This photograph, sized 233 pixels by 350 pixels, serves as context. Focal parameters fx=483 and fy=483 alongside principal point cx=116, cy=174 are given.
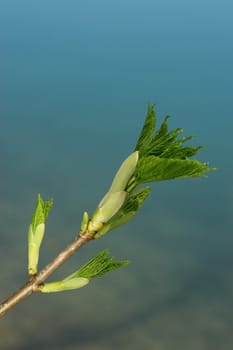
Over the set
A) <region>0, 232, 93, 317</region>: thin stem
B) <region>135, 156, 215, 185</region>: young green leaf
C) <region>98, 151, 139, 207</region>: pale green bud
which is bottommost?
<region>0, 232, 93, 317</region>: thin stem

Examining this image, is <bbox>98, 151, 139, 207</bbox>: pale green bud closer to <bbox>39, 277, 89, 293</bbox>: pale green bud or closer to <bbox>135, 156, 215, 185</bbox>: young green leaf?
<bbox>135, 156, 215, 185</bbox>: young green leaf

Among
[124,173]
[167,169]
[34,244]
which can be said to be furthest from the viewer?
[34,244]

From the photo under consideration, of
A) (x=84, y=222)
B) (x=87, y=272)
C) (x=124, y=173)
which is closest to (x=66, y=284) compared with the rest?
(x=87, y=272)

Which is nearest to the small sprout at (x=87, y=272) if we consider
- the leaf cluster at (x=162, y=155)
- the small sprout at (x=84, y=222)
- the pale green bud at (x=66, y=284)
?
the pale green bud at (x=66, y=284)

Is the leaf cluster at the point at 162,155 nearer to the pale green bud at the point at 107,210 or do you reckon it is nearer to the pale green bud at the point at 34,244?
the pale green bud at the point at 107,210

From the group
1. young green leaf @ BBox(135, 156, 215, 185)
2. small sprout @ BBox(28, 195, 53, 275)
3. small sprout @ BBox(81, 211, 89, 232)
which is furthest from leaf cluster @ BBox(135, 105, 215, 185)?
small sprout @ BBox(28, 195, 53, 275)

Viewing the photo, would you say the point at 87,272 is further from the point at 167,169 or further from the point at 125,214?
the point at 167,169

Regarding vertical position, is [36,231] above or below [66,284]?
above

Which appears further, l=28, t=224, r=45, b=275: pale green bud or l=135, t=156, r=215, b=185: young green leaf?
l=28, t=224, r=45, b=275: pale green bud
